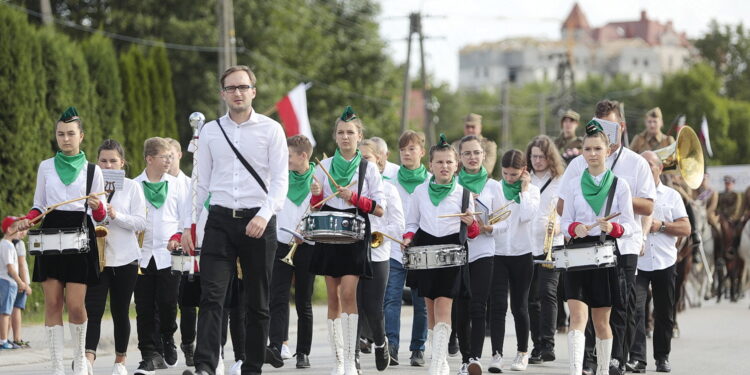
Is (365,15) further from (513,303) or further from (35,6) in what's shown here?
(513,303)

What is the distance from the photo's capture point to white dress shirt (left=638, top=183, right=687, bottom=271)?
1132 cm

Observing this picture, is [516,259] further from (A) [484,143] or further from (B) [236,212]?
(B) [236,212]

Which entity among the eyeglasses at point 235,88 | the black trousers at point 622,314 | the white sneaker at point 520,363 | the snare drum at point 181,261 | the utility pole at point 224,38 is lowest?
the white sneaker at point 520,363

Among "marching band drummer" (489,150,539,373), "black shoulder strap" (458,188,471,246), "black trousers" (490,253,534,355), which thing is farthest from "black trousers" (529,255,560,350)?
"black shoulder strap" (458,188,471,246)

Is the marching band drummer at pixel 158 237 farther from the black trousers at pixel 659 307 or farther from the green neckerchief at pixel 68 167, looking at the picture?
the black trousers at pixel 659 307

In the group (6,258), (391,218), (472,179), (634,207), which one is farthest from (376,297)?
(6,258)

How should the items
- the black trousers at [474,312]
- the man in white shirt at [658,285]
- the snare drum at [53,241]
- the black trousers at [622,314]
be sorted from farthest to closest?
the man in white shirt at [658,285] → the black trousers at [474,312] → the black trousers at [622,314] → the snare drum at [53,241]

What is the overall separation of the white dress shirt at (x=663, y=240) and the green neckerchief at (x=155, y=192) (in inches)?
169

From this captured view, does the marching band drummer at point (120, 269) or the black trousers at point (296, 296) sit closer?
the marching band drummer at point (120, 269)

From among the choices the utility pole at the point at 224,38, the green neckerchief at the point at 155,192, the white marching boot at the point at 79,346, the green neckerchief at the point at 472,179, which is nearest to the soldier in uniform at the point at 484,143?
the green neckerchief at the point at 472,179

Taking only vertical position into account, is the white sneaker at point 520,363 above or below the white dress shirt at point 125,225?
below

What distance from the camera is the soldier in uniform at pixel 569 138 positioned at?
1395 cm

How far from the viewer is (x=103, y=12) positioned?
40.1 meters

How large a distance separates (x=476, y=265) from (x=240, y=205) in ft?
9.23
